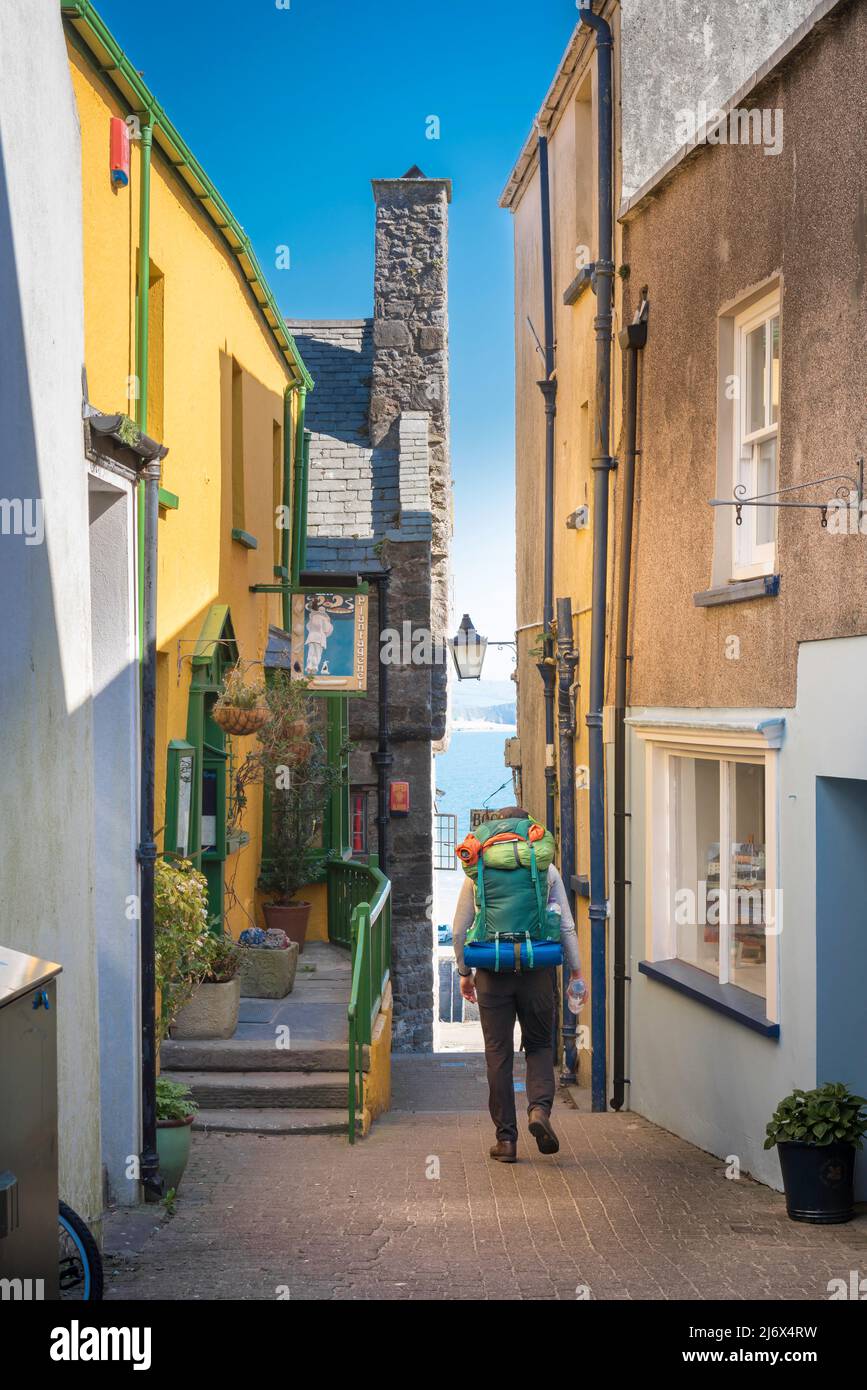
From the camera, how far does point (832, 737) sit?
22.3 ft

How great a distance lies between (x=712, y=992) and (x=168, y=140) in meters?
6.47

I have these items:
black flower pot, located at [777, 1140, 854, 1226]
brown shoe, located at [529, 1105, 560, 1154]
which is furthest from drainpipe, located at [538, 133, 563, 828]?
black flower pot, located at [777, 1140, 854, 1226]

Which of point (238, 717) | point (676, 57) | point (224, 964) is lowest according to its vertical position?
point (224, 964)

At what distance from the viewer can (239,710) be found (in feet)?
35.7

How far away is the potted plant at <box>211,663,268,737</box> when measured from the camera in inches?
428

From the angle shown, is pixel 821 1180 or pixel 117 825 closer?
pixel 821 1180

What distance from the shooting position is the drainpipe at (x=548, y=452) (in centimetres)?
1387

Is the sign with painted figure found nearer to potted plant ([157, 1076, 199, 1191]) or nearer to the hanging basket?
the hanging basket

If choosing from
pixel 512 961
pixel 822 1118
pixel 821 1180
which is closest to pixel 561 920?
pixel 512 961

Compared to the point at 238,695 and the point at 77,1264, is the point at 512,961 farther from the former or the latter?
the point at 238,695

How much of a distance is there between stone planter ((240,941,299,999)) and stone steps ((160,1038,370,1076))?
1783 millimetres

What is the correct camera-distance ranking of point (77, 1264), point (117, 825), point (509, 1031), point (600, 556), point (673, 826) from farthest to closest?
point (600, 556) < point (673, 826) < point (509, 1031) < point (117, 825) < point (77, 1264)
